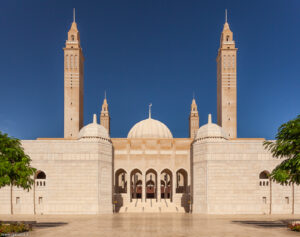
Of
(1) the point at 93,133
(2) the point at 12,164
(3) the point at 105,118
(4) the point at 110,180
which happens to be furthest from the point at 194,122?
(2) the point at 12,164

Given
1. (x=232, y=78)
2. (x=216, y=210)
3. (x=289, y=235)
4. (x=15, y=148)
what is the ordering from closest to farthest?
(x=289, y=235) < (x=15, y=148) < (x=216, y=210) < (x=232, y=78)

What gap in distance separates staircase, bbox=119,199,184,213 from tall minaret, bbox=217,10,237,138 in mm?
16748

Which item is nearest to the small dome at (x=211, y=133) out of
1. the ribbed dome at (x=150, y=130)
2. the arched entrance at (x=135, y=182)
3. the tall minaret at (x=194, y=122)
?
the arched entrance at (x=135, y=182)

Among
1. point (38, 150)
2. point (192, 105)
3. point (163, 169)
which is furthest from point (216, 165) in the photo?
point (192, 105)

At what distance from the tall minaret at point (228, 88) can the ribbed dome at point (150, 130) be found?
Answer: 9.35 metres

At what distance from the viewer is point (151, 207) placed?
4281cm

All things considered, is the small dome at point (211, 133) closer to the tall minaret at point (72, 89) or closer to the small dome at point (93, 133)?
the small dome at point (93, 133)

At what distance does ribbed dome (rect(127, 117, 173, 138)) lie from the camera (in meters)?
54.8

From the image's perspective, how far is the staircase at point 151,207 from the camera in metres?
42.1

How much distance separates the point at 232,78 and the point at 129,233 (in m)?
38.8

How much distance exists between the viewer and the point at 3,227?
21.9 m

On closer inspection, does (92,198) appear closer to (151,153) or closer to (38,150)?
(38,150)

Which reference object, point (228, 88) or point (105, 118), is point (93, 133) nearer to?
point (228, 88)

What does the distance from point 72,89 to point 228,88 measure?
25.4 metres
